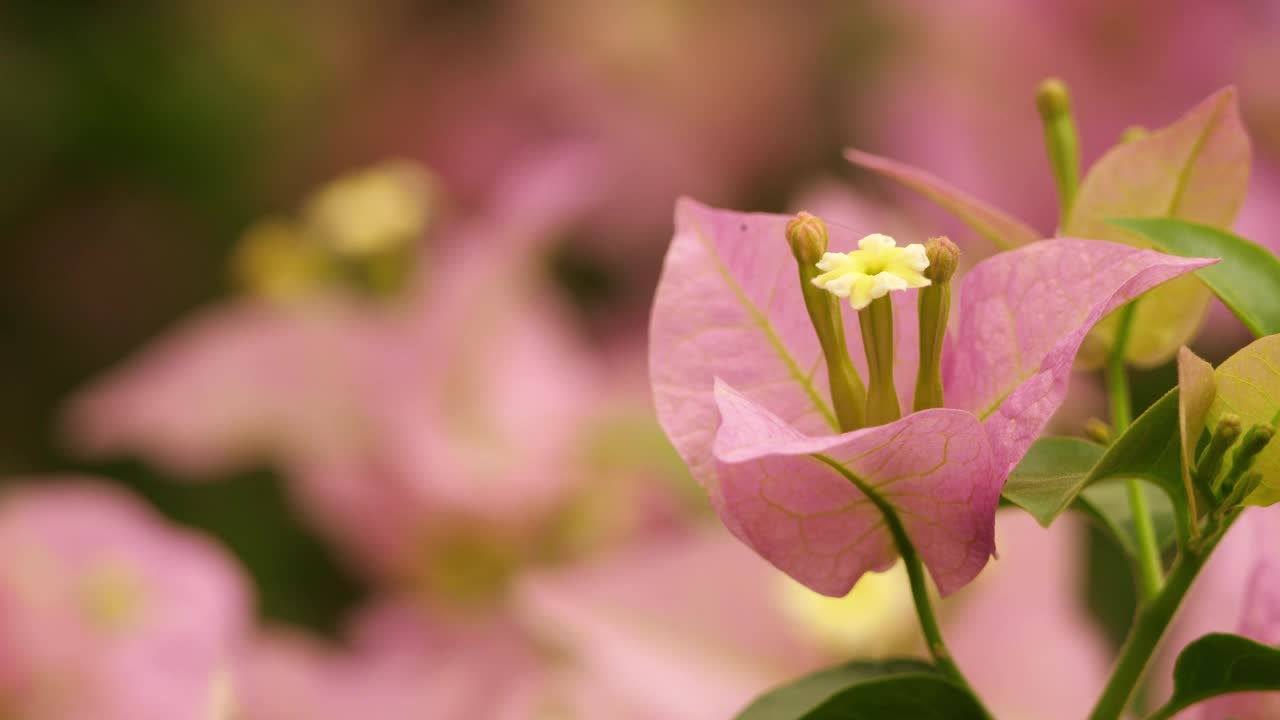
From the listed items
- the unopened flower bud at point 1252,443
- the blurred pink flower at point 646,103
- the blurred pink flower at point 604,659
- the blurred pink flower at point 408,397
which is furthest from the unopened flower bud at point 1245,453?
the blurred pink flower at point 646,103

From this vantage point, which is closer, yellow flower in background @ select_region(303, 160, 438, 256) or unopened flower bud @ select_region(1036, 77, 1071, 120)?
unopened flower bud @ select_region(1036, 77, 1071, 120)

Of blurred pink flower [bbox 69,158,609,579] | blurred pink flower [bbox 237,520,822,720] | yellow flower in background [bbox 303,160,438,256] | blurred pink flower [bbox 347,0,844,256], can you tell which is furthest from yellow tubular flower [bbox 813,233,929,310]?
blurred pink flower [bbox 347,0,844,256]

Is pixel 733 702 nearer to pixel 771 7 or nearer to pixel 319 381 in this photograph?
pixel 319 381

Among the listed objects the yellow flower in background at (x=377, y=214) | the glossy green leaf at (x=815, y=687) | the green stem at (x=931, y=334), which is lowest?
the glossy green leaf at (x=815, y=687)

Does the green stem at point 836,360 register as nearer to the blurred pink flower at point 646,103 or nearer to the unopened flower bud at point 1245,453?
the unopened flower bud at point 1245,453

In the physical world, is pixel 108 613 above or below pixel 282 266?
below

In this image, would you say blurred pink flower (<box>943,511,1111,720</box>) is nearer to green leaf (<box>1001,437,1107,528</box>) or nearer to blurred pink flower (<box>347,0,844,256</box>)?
green leaf (<box>1001,437,1107,528</box>)

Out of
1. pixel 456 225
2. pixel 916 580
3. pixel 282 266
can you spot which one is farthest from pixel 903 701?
pixel 456 225

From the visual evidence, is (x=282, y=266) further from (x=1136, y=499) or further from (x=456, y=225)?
(x=1136, y=499)
